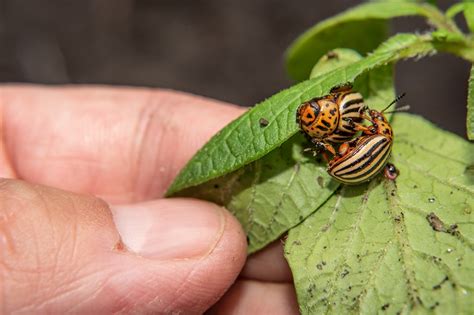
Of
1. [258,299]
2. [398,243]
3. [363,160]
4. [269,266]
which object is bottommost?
[258,299]

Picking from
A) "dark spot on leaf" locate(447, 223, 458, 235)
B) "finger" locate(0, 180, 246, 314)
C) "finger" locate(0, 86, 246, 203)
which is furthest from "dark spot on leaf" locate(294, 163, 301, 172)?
"finger" locate(0, 86, 246, 203)

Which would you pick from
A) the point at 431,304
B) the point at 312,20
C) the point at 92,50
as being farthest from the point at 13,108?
the point at 312,20

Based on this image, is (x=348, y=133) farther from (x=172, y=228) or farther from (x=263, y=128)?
(x=172, y=228)

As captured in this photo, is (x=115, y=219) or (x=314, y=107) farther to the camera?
(x=115, y=219)

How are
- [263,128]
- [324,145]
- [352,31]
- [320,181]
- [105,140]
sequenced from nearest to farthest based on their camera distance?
[263,128], [324,145], [320,181], [352,31], [105,140]

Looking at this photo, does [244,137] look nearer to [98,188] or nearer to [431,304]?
[431,304]

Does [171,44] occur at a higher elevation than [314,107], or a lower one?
lower

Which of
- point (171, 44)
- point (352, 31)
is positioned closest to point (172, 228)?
point (352, 31)

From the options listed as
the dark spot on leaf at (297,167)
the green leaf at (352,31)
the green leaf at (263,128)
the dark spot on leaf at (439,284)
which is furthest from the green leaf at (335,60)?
the dark spot on leaf at (439,284)
